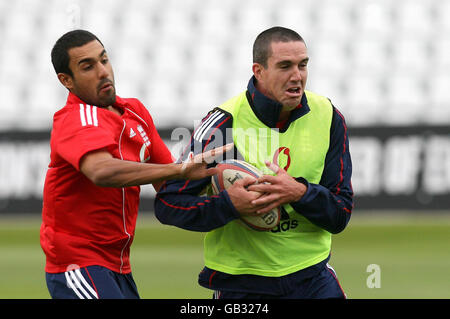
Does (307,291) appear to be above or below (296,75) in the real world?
below

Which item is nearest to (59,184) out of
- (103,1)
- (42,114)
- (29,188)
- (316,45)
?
(29,188)

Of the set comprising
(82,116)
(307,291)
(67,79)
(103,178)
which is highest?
(67,79)

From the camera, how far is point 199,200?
445cm

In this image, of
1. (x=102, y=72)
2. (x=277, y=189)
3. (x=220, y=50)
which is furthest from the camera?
(x=220, y=50)

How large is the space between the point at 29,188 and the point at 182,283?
5341mm

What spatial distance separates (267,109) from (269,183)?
501 millimetres

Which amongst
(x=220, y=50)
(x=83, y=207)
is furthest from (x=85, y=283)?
(x=220, y=50)

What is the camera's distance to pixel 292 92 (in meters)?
4.54

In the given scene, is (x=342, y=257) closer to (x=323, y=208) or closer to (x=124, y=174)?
(x=323, y=208)

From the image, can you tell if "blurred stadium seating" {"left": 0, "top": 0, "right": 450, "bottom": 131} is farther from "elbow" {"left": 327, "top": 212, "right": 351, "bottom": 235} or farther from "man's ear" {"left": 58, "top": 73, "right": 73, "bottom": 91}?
"elbow" {"left": 327, "top": 212, "right": 351, "bottom": 235}

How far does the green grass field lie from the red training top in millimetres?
4049

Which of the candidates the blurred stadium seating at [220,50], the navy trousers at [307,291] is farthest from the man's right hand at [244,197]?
the blurred stadium seating at [220,50]

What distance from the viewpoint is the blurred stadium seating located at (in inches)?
642

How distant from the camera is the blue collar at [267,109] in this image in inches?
180
